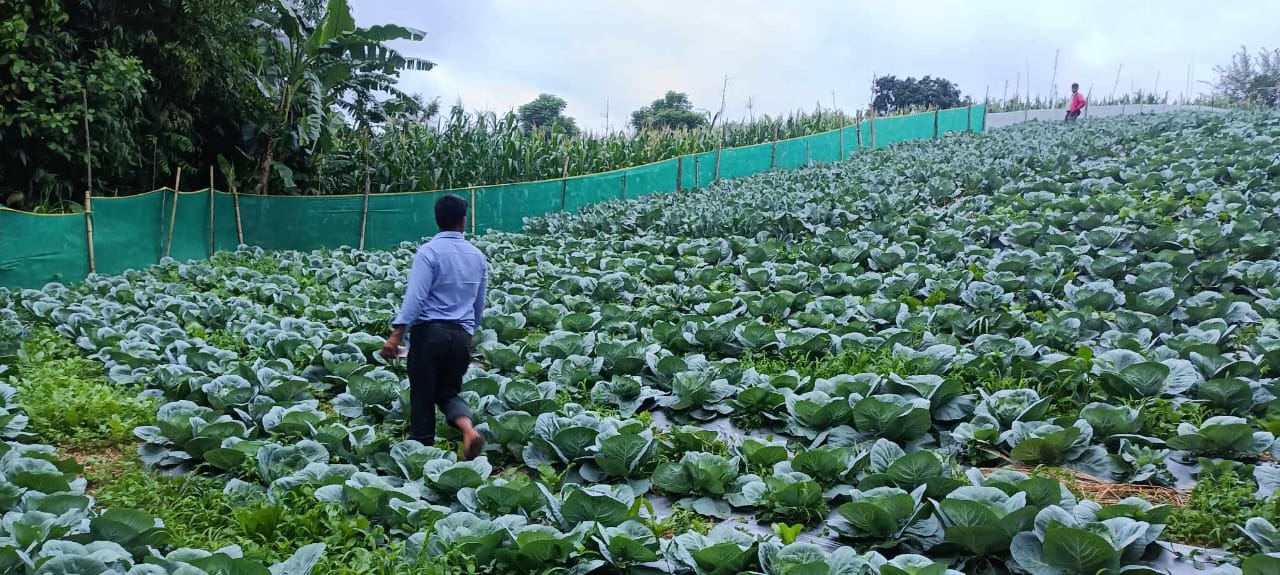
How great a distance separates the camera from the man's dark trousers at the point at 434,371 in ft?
13.5

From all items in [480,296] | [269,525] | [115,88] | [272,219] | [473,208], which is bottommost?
[269,525]

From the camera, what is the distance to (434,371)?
412 cm

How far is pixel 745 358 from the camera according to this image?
18.5 feet

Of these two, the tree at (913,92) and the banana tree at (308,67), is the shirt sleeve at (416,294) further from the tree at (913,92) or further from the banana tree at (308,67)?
the tree at (913,92)

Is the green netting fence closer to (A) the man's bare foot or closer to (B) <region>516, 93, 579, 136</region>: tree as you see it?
(A) the man's bare foot

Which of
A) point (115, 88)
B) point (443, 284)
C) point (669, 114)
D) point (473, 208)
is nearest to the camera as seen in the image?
point (443, 284)

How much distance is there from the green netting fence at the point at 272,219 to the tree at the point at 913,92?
2473cm

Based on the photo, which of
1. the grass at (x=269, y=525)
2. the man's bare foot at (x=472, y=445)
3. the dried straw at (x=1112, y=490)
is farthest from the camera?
the man's bare foot at (x=472, y=445)

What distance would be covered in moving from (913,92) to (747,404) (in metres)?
39.4

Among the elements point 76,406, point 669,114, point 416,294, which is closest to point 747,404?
point 416,294

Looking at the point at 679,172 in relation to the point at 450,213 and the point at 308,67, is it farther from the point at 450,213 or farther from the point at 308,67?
the point at 450,213

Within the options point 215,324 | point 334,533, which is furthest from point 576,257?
point 334,533

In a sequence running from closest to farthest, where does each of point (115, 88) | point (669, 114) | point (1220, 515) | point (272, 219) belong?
point (1220, 515), point (115, 88), point (272, 219), point (669, 114)

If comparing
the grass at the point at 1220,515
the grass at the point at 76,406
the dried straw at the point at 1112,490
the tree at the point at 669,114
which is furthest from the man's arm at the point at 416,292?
the tree at the point at 669,114
